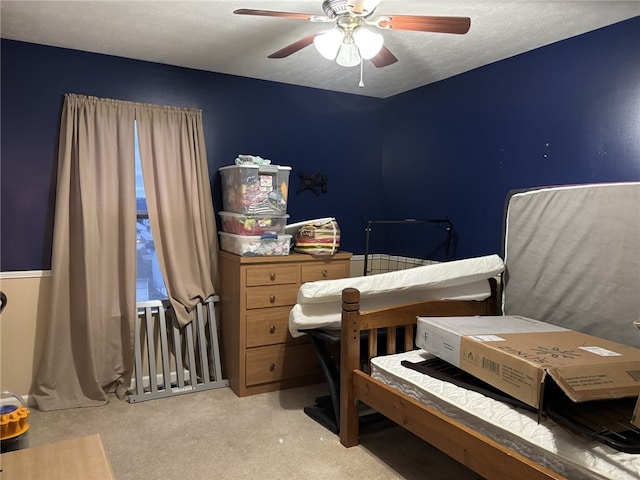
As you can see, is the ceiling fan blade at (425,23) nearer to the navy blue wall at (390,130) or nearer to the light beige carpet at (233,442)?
the navy blue wall at (390,130)

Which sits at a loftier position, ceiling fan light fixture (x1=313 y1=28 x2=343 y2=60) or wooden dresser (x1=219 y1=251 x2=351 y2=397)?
ceiling fan light fixture (x1=313 y1=28 x2=343 y2=60)

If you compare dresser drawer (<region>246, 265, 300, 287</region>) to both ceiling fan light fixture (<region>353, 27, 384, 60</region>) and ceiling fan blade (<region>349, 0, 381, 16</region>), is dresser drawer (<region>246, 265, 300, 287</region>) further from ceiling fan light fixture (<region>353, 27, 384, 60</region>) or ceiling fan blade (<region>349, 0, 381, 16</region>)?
ceiling fan blade (<region>349, 0, 381, 16</region>)

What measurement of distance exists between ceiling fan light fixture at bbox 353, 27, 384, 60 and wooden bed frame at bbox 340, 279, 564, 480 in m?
1.17

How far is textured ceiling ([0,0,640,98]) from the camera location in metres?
2.40

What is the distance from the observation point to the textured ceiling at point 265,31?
7.86 feet

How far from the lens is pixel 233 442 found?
2609 mm

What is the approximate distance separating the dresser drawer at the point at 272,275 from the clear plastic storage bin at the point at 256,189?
386 mm

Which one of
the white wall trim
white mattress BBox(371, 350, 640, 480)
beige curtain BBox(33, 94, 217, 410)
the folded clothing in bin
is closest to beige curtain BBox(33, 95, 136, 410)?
beige curtain BBox(33, 94, 217, 410)

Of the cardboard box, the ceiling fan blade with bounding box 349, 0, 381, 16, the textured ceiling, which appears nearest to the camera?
the cardboard box

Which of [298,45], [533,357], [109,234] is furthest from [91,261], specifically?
[533,357]

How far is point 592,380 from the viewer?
1642mm

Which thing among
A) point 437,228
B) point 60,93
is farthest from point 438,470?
point 60,93

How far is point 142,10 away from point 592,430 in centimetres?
271

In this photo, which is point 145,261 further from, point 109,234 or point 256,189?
point 256,189
